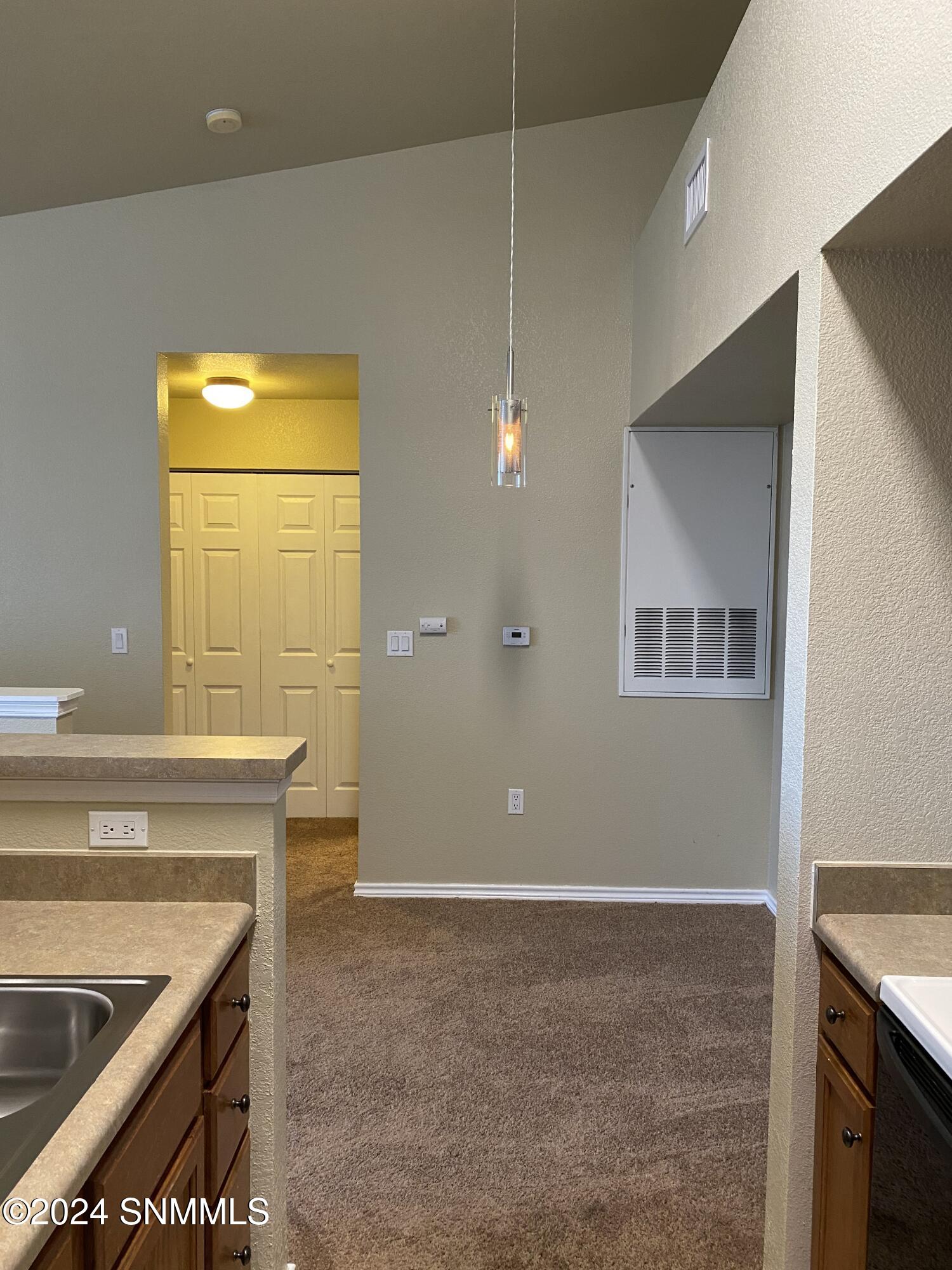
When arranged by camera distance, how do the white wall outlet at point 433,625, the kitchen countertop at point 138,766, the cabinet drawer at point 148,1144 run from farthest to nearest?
the white wall outlet at point 433,625
the kitchen countertop at point 138,766
the cabinet drawer at point 148,1144

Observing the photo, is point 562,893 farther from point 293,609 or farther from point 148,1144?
point 148,1144

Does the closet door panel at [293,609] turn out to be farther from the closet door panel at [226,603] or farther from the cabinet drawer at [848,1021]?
the cabinet drawer at [848,1021]

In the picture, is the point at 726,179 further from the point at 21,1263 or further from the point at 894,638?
the point at 21,1263

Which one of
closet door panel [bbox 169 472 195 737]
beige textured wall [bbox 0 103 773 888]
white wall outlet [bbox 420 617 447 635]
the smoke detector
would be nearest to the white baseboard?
beige textured wall [bbox 0 103 773 888]

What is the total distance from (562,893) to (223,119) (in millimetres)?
3372

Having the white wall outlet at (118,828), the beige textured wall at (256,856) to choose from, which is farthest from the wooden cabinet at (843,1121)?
the white wall outlet at (118,828)

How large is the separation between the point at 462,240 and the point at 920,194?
282cm

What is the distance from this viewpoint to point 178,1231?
Answer: 1.30m

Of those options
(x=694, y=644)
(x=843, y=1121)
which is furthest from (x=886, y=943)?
(x=694, y=644)

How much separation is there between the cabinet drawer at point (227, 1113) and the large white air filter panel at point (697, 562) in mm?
2700

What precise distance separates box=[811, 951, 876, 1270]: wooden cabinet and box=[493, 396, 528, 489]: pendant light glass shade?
148 cm

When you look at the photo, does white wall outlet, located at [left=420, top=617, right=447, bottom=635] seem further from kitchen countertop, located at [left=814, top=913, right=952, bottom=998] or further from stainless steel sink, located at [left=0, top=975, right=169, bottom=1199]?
stainless steel sink, located at [left=0, top=975, right=169, bottom=1199]

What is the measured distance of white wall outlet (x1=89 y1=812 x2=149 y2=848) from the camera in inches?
64.8

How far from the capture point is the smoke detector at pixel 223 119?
328 centimetres
